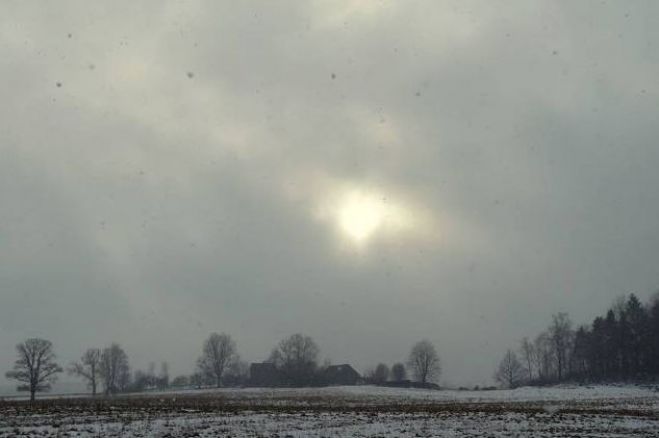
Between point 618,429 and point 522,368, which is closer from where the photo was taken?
point 618,429

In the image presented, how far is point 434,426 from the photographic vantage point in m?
27.0

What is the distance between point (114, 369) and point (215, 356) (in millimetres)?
24402

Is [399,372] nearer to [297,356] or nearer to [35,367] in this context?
[297,356]

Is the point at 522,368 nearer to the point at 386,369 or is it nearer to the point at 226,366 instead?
the point at 386,369

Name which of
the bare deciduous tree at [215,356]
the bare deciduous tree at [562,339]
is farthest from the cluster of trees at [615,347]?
the bare deciduous tree at [215,356]

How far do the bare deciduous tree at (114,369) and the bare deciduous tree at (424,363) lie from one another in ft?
242

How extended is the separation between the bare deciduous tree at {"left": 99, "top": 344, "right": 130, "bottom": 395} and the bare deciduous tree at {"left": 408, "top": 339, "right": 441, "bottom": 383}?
73894 millimetres

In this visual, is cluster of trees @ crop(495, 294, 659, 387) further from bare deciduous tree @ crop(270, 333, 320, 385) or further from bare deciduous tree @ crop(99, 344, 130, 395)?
bare deciduous tree @ crop(99, 344, 130, 395)

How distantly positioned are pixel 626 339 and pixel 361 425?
310 ft

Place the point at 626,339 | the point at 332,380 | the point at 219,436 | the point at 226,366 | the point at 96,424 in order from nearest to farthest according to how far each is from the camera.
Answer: the point at 219,436, the point at 96,424, the point at 626,339, the point at 332,380, the point at 226,366

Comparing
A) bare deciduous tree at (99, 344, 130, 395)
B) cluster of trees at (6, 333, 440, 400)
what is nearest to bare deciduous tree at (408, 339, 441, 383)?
cluster of trees at (6, 333, 440, 400)

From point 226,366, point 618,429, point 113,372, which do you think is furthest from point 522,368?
point 618,429

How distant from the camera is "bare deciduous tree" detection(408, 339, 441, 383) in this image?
148250mm

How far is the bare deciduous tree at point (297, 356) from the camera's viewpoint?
5266 inches
